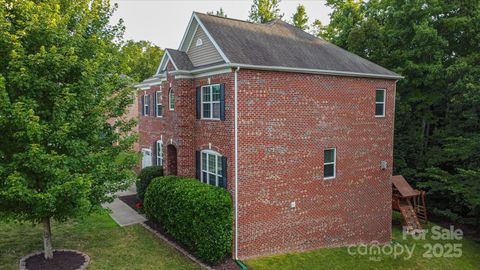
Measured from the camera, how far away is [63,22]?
8.91 metres

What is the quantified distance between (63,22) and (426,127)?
24.2m

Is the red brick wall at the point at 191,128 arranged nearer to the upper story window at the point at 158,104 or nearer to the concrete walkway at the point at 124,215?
the concrete walkway at the point at 124,215

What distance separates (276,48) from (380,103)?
6.13m

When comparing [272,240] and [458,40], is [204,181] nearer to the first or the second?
[272,240]

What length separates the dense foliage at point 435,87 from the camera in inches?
770

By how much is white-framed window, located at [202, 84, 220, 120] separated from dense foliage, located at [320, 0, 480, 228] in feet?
45.6

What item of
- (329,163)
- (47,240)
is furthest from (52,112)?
(329,163)

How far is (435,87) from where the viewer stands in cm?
2211

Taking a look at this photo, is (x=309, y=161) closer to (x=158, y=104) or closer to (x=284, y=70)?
(x=284, y=70)

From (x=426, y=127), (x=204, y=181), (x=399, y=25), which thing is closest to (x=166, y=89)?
(x=204, y=181)

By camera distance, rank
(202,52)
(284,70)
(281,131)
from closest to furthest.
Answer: (284,70) < (281,131) < (202,52)

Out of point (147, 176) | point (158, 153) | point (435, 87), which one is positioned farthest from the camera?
point (435, 87)

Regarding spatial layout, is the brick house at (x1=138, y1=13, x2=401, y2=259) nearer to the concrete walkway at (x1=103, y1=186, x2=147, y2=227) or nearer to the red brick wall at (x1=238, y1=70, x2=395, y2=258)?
the red brick wall at (x1=238, y1=70, x2=395, y2=258)

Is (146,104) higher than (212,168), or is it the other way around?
(146,104)
